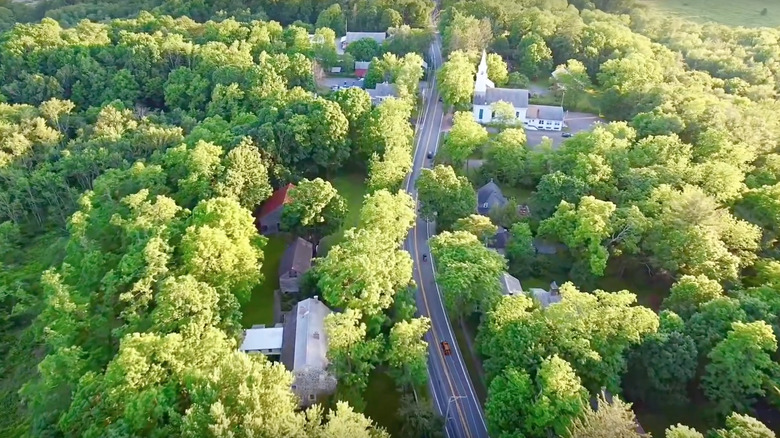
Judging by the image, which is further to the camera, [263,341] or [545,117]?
[545,117]

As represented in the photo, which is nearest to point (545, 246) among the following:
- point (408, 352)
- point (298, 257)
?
point (408, 352)

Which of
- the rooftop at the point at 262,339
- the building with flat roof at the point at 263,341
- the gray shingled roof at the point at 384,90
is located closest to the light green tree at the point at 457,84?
the gray shingled roof at the point at 384,90

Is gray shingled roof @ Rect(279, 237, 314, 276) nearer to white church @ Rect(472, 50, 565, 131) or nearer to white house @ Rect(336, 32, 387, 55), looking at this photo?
white church @ Rect(472, 50, 565, 131)

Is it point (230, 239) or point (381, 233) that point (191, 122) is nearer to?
point (230, 239)

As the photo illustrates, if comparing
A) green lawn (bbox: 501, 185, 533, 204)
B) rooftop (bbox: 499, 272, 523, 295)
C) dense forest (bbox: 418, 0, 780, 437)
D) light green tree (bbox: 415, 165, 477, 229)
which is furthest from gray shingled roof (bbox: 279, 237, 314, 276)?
green lawn (bbox: 501, 185, 533, 204)

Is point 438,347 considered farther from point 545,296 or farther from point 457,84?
point 457,84

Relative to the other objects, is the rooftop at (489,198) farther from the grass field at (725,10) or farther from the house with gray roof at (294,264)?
the grass field at (725,10)
